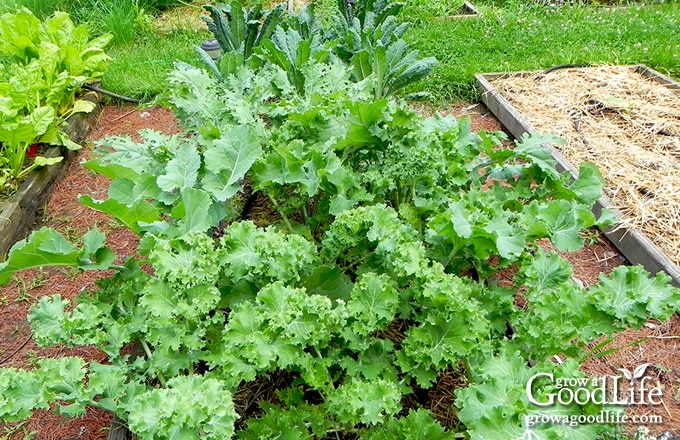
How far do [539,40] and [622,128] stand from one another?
80.4 inches

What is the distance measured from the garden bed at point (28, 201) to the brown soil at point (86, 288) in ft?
0.23

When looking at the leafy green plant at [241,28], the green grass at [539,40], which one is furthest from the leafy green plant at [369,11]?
the green grass at [539,40]

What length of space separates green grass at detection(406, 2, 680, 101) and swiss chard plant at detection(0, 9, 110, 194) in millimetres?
3099

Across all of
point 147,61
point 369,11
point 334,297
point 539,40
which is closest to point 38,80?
point 147,61

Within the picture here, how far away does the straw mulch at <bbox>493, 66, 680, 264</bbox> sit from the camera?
328 centimetres

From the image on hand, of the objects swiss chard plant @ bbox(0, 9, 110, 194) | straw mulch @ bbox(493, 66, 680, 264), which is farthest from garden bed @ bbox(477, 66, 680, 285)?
swiss chard plant @ bbox(0, 9, 110, 194)

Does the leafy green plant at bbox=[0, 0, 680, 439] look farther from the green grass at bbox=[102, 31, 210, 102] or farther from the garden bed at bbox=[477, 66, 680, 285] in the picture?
the green grass at bbox=[102, 31, 210, 102]

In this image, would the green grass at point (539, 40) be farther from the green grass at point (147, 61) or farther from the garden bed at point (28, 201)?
the garden bed at point (28, 201)

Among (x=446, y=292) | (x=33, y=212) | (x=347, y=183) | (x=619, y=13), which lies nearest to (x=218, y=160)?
(x=347, y=183)

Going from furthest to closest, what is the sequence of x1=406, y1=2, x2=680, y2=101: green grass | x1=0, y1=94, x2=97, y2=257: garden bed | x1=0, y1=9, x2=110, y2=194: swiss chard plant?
x1=406, y1=2, x2=680, y2=101: green grass, x1=0, y1=9, x2=110, y2=194: swiss chard plant, x1=0, y1=94, x2=97, y2=257: garden bed

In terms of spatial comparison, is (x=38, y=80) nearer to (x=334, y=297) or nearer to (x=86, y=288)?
(x=86, y=288)

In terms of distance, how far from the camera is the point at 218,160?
2340 mm

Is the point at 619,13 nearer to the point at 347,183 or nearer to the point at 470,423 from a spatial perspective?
the point at 347,183

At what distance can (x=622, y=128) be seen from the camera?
4184 mm
